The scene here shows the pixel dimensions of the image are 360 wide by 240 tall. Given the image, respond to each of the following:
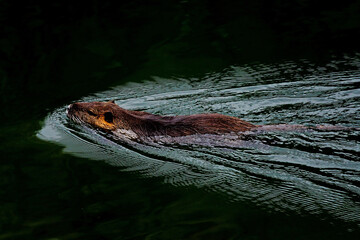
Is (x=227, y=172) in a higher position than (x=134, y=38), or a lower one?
lower

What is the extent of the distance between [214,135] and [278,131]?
27.3 inches

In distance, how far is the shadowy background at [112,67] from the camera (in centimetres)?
389

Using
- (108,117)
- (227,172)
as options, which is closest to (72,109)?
(108,117)

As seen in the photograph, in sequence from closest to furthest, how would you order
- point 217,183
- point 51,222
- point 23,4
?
point 51,222 < point 217,183 < point 23,4

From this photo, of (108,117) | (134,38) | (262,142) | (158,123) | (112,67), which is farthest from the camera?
(134,38)

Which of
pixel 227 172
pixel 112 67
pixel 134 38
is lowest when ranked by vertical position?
pixel 227 172

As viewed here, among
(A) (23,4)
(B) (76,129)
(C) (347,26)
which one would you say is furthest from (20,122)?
(A) (23,4)

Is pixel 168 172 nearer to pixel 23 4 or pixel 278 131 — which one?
pixel 278 131

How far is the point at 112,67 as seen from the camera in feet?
27.3

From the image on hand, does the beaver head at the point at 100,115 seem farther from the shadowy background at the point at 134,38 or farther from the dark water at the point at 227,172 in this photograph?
the shadowy background at the point at 134,38

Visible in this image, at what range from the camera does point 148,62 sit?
27.2 ft

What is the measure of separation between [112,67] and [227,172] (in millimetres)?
4178

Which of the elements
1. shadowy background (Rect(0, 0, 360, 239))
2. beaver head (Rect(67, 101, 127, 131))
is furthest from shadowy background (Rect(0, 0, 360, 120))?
beaver head (Rect(67, 101, 127, 131))

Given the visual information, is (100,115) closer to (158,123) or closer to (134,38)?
(158,123)
